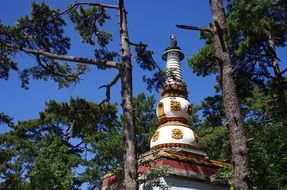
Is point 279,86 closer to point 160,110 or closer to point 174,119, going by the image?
point 174,119

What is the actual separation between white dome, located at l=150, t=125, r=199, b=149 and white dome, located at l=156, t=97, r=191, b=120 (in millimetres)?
697

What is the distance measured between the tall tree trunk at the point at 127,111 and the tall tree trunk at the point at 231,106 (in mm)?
2650

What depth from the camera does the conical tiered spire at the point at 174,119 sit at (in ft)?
56.4

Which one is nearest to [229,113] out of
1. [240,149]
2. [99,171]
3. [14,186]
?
[240,149]

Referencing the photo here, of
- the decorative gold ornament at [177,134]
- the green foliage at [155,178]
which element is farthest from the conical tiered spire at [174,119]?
the green foliage at [155,178]

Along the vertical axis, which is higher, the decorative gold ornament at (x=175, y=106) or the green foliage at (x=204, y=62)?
the green foliage at (x=204, y=62)

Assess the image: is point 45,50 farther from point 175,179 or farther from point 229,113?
point 229,113

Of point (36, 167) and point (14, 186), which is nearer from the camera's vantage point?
point (36, 167)

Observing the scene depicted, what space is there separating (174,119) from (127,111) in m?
6.88

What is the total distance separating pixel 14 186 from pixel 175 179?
11.4 meters

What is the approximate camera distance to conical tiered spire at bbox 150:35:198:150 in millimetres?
17203

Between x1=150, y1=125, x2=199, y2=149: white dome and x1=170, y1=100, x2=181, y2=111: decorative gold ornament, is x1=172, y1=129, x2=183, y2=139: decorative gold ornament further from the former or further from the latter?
x1=170, y1=100, x2=181, y2=111: decorative gold ornament

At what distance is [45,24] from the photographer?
47.4 feet

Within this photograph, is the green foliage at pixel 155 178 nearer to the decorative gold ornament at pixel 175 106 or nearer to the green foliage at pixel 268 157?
the green foliage at pixel 268 157
